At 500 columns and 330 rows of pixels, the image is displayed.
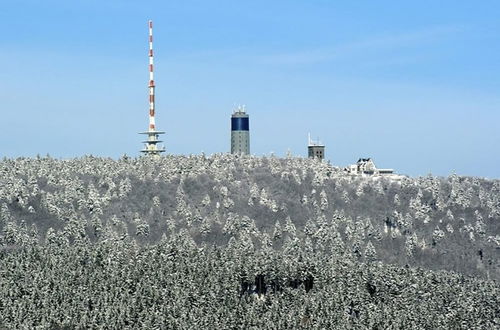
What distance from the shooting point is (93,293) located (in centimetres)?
18488

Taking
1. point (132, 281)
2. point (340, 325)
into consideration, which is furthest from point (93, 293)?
point (340, 325)

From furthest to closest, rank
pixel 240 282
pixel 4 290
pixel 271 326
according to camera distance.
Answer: pixel 240 282, pixel 4 290, pixel 271 326

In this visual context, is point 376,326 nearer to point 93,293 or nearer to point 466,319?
point 466,319

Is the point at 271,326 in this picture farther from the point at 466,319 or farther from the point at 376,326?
the point at 466,319

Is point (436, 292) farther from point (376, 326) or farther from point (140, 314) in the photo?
point (140, 314)

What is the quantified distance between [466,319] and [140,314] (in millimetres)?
53581

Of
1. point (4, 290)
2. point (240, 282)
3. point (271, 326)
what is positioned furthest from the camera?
point (240, 282)

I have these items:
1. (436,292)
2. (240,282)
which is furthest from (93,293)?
(436,292)

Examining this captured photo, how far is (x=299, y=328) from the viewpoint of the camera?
17062cm

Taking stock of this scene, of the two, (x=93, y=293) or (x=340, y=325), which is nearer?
(x=340, y=325)

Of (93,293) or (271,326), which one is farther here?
(93,293)

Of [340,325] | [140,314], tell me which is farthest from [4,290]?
[340,325]

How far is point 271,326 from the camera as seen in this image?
169m

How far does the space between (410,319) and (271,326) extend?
22.8 metres
